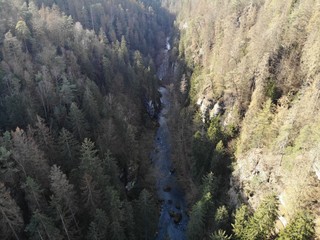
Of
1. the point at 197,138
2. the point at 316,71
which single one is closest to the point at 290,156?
the point at 316,71

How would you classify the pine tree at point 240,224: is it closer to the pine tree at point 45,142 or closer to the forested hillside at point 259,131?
the forested hillside at point 259,131

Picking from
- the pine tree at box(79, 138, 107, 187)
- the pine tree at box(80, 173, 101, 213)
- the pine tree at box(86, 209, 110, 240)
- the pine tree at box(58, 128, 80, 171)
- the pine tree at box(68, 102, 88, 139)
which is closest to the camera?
the pine tree at box(86, 209, 110, 240)

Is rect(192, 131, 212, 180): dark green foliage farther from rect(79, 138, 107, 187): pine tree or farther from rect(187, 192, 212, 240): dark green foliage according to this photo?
rect(79, 138, 107, 187): pine tree

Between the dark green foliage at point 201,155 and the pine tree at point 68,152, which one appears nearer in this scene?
the pine tree at point 68,152

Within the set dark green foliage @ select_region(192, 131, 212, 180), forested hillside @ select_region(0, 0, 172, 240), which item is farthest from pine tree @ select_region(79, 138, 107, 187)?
dark green foliage @ select_region(192, 131, 212, 180)

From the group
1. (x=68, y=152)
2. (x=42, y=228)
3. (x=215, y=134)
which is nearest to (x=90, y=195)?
(x=42, y=228)

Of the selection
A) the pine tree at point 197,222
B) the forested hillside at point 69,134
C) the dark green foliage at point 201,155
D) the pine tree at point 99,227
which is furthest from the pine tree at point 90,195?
the dark green foliage at point 201,155
